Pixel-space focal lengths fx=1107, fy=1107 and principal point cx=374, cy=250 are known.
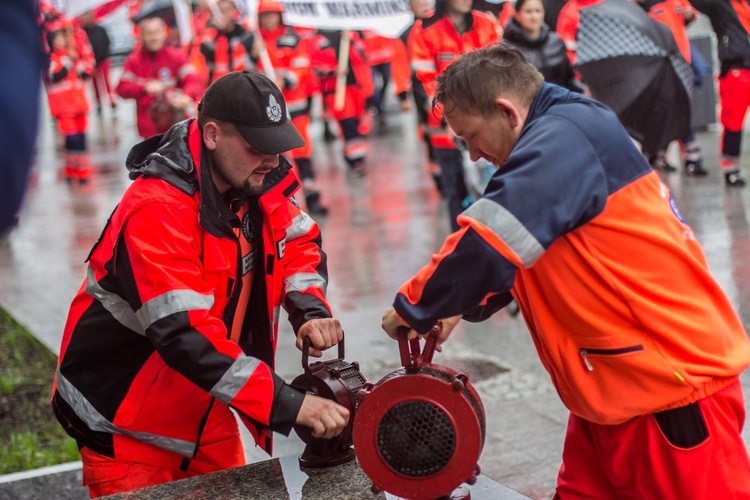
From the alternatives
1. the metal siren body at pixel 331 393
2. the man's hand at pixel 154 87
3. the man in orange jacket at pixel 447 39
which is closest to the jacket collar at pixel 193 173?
the metal siren body at pixel 331 393

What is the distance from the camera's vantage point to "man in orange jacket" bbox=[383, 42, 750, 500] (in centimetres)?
275

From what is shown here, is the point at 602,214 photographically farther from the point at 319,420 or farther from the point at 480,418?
the point at 319,420

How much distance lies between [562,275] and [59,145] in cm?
1857

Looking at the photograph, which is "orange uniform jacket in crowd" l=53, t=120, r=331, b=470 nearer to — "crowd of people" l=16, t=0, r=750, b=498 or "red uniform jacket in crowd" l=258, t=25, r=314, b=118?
"crowd of people" l=16, t=0, r=750, b=498

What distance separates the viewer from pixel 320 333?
11.7 feet

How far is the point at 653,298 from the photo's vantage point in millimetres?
2855

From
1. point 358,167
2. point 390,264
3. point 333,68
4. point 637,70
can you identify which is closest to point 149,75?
point 358,167

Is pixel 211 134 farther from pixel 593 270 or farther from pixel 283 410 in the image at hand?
pixel 593 270

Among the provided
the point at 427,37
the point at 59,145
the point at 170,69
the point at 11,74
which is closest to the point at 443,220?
the point at 427,37

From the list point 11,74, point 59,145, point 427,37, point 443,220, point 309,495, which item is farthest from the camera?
point 59,145

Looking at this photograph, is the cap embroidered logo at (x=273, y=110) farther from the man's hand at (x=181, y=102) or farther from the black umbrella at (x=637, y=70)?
the man's hand at (x=181, y=102)

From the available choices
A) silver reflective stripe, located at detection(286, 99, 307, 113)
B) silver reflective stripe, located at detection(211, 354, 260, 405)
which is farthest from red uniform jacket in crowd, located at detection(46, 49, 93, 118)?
silver reflective stripe, located at detection(211, 354, 260, 405)

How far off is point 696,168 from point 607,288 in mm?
9157

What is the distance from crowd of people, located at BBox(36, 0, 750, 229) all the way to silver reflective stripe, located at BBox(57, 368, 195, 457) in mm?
2230
